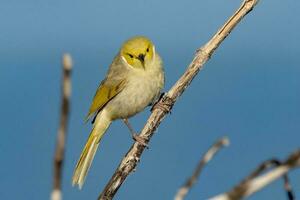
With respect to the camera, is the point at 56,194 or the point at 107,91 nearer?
the point at 56,194

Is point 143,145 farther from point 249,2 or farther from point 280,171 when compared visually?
point 280,171

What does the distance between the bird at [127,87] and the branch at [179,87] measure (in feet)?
8.10

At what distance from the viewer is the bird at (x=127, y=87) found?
616cm

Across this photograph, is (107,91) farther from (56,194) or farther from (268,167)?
(56,194)

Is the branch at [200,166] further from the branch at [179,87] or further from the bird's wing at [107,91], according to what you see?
the bird's wing at [107,91]

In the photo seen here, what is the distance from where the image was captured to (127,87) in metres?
6.75

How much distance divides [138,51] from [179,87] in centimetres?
314

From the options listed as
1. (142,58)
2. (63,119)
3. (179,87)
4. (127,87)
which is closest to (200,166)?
(63,119)

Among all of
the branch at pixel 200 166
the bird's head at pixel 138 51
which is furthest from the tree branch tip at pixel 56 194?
the bird's head at pixel 138 51

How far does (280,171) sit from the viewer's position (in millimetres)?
705

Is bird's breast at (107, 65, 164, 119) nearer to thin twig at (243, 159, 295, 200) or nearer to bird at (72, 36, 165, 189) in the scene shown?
bird at (72, 36, 165, 189)

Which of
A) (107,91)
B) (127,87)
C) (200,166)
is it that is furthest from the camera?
(127,87)

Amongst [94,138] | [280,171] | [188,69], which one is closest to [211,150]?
[280,171]

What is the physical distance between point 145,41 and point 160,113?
2.71 m
